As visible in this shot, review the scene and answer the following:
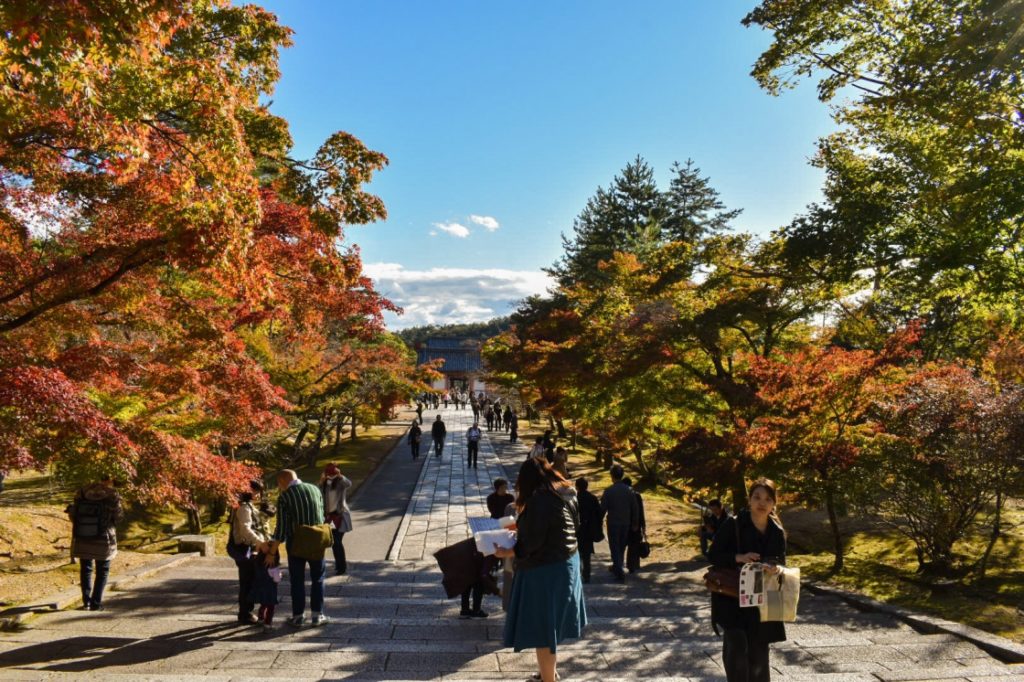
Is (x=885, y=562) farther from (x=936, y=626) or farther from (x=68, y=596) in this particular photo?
(x=68, y=596)

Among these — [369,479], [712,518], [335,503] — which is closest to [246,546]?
[335,503]

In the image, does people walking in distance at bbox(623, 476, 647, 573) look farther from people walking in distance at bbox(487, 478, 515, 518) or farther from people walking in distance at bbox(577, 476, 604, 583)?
people walking in distance at bbox(487, 478, 515, 518)

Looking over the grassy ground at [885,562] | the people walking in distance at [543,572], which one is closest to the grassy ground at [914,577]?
the grassy ground at [885,562]

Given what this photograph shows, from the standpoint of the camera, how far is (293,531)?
20.5ft

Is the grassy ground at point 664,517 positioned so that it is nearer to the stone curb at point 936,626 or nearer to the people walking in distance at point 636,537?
the people walking in distance at point 636,537

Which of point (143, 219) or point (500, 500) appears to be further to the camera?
point (500, 500)

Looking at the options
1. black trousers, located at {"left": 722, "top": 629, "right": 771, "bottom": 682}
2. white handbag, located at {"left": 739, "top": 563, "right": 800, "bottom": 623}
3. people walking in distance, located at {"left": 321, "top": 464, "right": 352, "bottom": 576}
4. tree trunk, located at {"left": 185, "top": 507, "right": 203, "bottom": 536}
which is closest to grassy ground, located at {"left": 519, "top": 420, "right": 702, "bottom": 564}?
people walking in distance, located at {"left": 321, "top": 464, "right": 352, "bottom": 576}

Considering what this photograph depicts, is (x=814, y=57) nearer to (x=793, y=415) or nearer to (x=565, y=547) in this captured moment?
(x=793, y=415)

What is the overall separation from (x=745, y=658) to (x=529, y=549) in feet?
4.77

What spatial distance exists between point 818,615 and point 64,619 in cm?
762

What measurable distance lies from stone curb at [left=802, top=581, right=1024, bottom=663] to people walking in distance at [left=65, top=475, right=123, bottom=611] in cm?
809

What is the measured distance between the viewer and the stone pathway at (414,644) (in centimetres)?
501

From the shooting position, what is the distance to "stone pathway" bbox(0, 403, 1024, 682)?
16.4 feet

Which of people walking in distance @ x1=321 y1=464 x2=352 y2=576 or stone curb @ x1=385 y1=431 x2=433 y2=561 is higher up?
people walking in distance @ x1=321 y1=464 x2=352 y2=576
